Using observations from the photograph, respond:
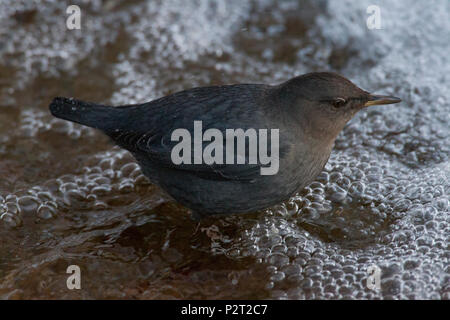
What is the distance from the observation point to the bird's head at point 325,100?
10.7 ft

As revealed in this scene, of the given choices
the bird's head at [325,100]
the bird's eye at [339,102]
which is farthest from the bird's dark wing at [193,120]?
the bird's eye at [339,102]

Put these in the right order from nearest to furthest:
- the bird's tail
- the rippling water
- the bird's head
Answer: the rippling water, the bird's head, the bird's tail

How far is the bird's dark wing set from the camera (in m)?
3.23

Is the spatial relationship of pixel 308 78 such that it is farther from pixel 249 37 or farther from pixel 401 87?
pixel 249 37

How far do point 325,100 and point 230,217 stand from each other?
0.95 m

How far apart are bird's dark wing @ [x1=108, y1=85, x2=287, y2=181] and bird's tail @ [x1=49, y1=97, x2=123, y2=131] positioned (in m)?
0.09

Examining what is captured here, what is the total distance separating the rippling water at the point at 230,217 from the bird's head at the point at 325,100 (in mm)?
563

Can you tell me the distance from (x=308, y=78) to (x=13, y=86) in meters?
2.69

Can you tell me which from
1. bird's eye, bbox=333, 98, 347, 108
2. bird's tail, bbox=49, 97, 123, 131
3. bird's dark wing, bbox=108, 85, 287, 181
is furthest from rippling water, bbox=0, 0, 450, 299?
bird's eye, bbox=333, 98, 347, 108

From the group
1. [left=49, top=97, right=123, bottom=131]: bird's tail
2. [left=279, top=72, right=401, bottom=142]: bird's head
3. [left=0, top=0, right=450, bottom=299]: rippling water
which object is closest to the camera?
[left=0, top=0, right=450, bottom=299]: rippling water

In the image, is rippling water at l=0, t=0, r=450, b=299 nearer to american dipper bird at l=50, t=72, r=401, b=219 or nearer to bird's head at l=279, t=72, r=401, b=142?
american dipper bird at l=50, t=72, r=401, b=219

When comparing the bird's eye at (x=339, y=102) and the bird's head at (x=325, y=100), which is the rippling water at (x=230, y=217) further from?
the bird's eye at (x=339, y=102)

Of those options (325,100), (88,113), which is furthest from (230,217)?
(88,113)

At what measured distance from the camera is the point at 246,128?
322 centimetres
